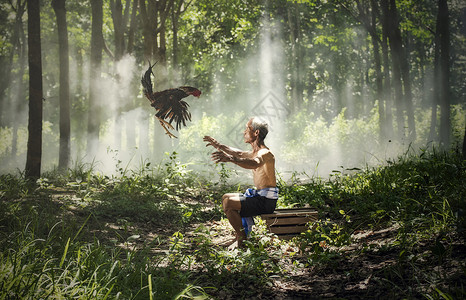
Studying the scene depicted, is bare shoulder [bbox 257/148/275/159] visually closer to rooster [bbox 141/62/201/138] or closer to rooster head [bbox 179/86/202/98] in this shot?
rooster head [bbox 179/86/202/98]

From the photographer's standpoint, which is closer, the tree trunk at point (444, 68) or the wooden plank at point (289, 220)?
the wooden plank at point (289, 220)

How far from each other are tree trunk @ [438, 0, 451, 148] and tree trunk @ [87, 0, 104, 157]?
10.8 metres

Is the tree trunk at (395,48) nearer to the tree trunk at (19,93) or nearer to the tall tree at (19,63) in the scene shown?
the tall tree at (19,63)

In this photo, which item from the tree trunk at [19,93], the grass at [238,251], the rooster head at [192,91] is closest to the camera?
the grass at [238,251]

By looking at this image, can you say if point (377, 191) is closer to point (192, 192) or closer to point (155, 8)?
point (192, 192)

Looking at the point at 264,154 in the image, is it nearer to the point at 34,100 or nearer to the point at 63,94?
the point at 34,100

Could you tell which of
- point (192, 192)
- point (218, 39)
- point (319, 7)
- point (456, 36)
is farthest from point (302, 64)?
point (192, 192)

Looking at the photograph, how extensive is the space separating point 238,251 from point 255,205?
60cm

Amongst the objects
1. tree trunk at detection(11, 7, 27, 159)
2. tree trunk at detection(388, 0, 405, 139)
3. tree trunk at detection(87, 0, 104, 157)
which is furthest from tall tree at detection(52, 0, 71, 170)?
tree trunk at detection(388, 0, 405, 139)

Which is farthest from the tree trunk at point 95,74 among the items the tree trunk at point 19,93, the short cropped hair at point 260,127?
the short cropped hair at point 260,127

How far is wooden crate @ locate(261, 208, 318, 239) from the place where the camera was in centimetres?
457

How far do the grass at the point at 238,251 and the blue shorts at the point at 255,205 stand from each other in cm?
28

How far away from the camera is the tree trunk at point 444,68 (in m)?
12.6

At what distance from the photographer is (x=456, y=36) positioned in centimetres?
1633
